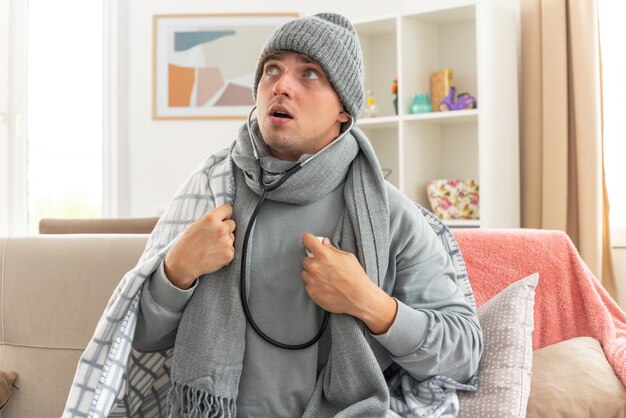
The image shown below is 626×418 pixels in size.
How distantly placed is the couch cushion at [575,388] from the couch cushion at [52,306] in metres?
1.10

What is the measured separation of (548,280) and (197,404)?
97 cm

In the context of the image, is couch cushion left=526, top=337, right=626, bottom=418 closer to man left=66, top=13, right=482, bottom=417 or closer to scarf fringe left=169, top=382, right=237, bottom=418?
man left=66, top=13, right=482, bottom=417

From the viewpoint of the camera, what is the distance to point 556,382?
1613 mm

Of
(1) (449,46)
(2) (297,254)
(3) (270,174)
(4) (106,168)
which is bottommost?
(2) (297,254)

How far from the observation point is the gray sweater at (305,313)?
1.44 meters

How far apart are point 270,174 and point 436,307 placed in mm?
414

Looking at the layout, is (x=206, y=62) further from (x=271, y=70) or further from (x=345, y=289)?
(x=345, y=289)

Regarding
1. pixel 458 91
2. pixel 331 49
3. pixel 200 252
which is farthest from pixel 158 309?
pixel 458 91

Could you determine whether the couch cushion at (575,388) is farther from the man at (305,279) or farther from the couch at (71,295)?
the man at (305,279)

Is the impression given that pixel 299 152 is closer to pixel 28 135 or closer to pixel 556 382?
pixel 556 382

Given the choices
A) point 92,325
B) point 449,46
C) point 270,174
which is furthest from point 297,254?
point 449,46

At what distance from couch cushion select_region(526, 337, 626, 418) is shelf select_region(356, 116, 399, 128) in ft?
7.44

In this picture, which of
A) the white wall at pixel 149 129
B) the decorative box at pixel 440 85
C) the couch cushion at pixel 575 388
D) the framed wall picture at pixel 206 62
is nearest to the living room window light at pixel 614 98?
the decorative box at pixel 440 85

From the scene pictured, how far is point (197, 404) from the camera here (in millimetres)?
1405
